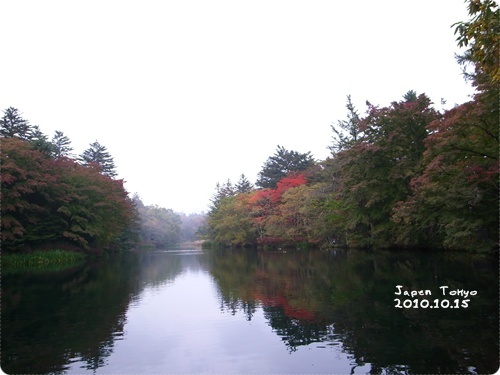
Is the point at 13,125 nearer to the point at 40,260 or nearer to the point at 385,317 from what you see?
the point at 40,260

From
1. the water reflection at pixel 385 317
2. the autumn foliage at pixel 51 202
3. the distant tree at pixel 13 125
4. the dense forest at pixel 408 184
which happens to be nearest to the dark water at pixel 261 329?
the water reflection at pixel 385 317

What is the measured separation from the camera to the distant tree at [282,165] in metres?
54.5

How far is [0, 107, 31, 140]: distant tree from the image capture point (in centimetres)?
3877

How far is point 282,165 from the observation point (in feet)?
182

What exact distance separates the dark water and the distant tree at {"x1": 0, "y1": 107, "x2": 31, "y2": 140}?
→ 32.1m

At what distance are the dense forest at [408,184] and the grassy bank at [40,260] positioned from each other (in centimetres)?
2039

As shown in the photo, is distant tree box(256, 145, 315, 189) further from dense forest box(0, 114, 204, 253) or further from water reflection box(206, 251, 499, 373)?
water reflection box(206, 251, 499, 373)

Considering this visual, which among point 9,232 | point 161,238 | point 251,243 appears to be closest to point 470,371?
point 9,232

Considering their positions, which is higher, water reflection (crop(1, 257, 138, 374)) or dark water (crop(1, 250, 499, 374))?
water reflection (crop(1, 257, 138, 374))

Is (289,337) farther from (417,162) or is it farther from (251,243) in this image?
(251,243)

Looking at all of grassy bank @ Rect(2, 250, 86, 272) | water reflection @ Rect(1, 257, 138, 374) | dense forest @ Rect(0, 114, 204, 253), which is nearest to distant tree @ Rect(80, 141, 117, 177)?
dense forest @ Rect(0, 114, 204, 253)

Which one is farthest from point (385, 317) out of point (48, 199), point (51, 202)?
point (51, 202)

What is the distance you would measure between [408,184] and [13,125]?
3959cm

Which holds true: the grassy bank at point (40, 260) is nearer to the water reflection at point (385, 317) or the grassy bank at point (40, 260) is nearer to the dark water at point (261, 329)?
the dark water at point (261, 329)
